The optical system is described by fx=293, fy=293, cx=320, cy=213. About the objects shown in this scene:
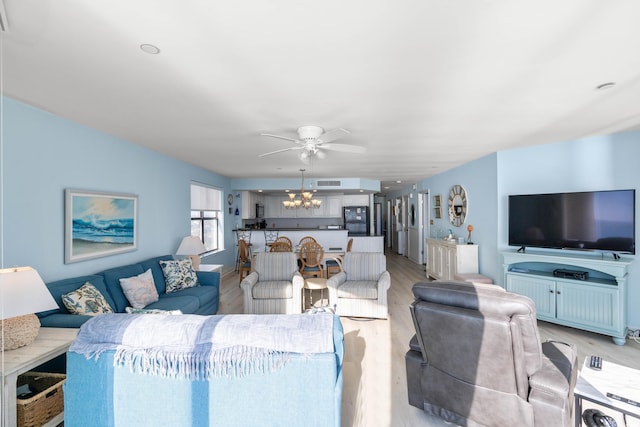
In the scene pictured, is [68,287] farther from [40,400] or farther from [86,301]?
[40,400]

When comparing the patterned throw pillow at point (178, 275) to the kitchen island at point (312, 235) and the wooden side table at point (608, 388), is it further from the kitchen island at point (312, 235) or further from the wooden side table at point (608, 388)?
the wooden side table at point (608, 388)

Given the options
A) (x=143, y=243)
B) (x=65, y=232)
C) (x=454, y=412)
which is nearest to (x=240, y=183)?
(x=143, y=243)

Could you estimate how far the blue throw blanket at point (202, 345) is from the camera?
1.51m

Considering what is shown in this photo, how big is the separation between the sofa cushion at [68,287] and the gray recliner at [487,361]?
2.92 metres

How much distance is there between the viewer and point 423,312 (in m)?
1.84

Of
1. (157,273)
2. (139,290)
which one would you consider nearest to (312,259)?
(157,273)

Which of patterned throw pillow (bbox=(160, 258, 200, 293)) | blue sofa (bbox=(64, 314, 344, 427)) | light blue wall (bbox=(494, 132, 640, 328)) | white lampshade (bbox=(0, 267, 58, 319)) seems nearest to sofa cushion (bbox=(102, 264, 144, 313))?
patterned throw pillow (bbox=(160, 258, 200, 293))

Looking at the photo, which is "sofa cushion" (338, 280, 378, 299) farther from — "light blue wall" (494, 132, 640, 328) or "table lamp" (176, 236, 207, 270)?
"table lamp" (176, 236, 207, 270)

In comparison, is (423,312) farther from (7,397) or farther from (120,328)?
(7,397)

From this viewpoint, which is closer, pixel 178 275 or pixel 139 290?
pixel 139 290

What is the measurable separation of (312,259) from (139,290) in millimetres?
2628

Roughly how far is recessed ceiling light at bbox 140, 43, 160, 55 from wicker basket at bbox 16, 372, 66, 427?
2176mm

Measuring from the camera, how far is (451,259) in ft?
17.2

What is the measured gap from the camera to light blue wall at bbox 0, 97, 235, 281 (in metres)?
2.39
